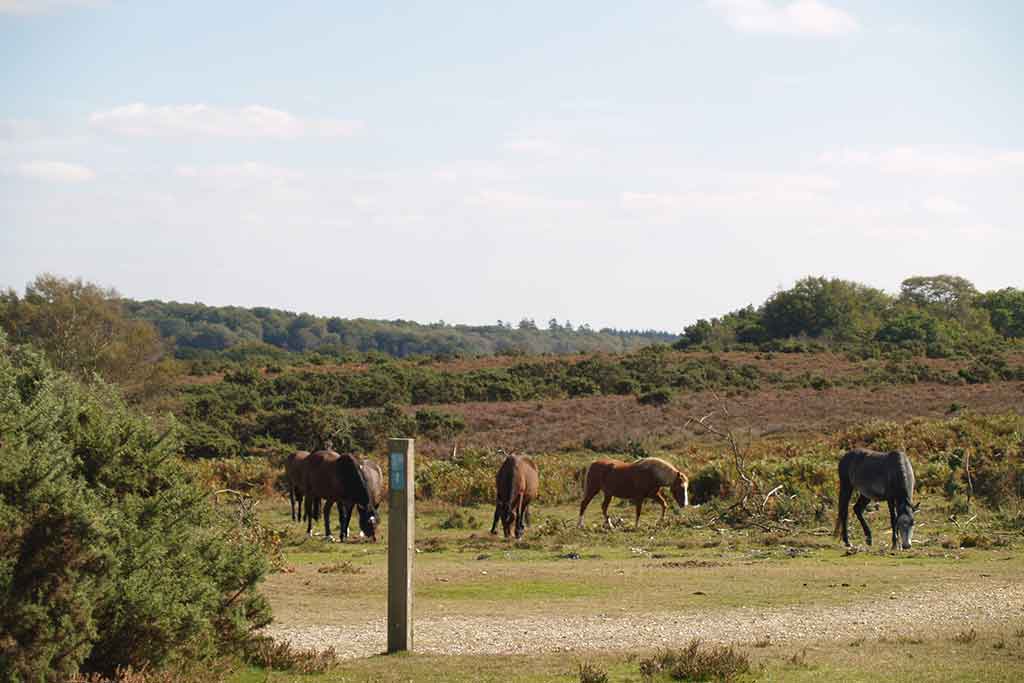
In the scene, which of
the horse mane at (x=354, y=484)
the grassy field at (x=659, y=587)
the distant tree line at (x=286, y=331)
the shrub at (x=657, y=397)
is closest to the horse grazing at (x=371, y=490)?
the horse mane at (x=354, y=484)

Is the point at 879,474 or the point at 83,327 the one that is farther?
the point at 83,327

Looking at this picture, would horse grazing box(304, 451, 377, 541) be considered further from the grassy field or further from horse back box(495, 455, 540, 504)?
horse back box(495, 455, 540, 504)

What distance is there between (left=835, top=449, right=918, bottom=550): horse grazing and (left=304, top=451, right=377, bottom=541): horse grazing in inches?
339

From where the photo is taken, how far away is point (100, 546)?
8578 millimetres

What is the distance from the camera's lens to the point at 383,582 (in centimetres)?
1686

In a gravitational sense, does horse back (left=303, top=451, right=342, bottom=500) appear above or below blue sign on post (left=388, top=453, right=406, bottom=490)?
below

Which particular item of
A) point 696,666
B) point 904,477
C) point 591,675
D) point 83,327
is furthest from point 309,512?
point 83,327

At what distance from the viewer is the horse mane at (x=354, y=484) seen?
2375cm

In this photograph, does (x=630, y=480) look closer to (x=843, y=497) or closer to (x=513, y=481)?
(x=513, y=481)

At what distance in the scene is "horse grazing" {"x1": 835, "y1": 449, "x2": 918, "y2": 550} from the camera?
21.1m

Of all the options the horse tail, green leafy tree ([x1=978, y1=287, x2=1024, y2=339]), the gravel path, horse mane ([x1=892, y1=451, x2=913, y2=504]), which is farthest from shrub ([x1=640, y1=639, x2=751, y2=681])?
green leafy tree ([x1=978, y1=287, x2=1024, y2=339])

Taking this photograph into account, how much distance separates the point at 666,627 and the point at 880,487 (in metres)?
10.1

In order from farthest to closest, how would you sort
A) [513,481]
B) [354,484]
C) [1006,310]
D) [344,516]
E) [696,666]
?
[1006,310] → [344,516] → [354,484] → [513,481] → [696,666]

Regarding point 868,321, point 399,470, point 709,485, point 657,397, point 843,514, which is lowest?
point 843,514
